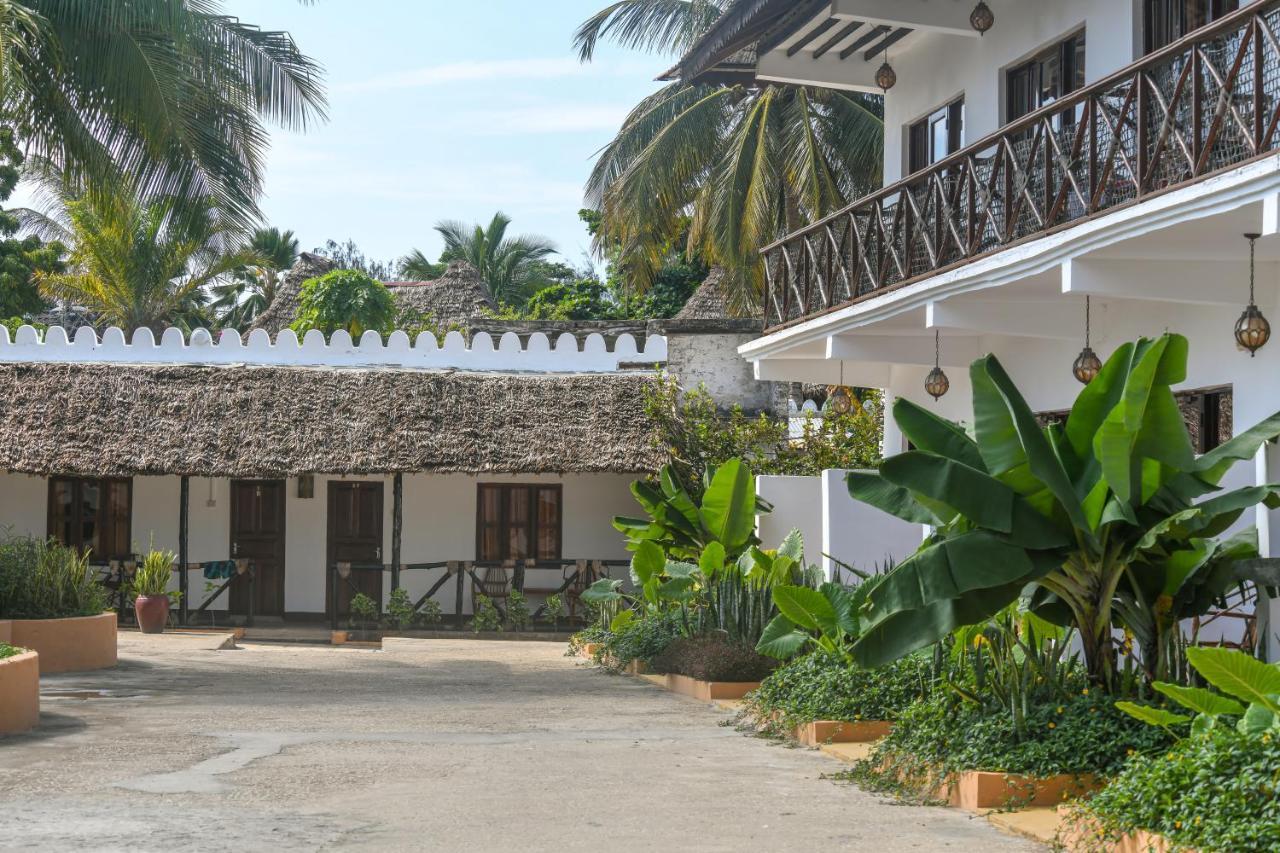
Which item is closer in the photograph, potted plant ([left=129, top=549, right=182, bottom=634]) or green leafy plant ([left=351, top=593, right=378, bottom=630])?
potted plant ([left=129, top=549, right=182, bottom=634])

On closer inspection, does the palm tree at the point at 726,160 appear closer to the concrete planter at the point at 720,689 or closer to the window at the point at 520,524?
the window at the point at 520,524

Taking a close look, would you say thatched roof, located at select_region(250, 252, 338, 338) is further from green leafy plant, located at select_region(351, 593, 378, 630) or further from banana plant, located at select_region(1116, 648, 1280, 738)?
banana plant, located at select_region(1116, 648, 1280, 738)

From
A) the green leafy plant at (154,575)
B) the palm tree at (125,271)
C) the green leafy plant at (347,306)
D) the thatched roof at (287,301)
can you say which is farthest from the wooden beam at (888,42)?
the thatched roof at (287,301)

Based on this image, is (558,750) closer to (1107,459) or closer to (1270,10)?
(1107,459)

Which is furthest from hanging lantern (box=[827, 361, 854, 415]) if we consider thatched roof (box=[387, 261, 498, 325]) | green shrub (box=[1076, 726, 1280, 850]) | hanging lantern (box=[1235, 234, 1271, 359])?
thatched roof (box=[387, 261, 498, 325])

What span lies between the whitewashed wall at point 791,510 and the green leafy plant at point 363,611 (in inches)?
267

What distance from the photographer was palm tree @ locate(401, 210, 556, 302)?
165 ft

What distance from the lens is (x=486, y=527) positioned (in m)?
22.2

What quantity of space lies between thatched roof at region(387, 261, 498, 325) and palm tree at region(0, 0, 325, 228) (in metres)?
21.1

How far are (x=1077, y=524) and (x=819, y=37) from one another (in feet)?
29.4

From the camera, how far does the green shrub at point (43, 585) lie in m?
13.7

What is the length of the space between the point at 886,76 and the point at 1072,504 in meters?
8.72

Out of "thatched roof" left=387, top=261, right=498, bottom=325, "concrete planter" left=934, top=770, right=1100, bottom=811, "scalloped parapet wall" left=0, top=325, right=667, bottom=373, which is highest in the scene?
"thatched roof" left=387, top=261, right=498, bottom=325

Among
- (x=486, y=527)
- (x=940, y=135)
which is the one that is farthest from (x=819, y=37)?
(x=486, y=527)
